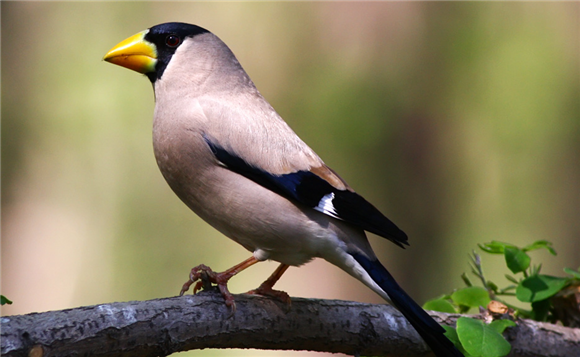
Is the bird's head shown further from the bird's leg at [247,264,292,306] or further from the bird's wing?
the bird's leg at [247,264,292,306]

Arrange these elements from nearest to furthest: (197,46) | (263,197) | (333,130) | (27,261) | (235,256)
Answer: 1. (263,197)
2. (197,46)
3. (333,130)
4. (27,261)
5. (235,256)

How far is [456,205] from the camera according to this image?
25.3ft

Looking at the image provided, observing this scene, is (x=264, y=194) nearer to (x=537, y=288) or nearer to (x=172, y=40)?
(x=172, y=40)

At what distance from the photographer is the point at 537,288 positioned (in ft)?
10.7

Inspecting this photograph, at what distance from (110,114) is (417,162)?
4125 mm

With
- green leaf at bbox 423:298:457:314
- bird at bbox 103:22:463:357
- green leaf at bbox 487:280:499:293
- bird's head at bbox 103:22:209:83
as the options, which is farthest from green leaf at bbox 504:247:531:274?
bird's head at bbox 103:22:209:83

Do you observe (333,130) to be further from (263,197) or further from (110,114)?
(263,197)

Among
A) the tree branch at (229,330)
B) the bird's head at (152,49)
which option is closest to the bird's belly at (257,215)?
the tree branch at (229,330)

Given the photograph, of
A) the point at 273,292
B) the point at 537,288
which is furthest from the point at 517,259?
the point at 273,292

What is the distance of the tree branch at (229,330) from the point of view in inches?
85.2

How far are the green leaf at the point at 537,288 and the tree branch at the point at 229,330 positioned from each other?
15 cm

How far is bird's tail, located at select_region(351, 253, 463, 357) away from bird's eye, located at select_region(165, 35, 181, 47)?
178 cm

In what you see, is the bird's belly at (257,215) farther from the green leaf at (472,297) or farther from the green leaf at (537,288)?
the green leaf at (537,288)

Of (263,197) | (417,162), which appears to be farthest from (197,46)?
(417,162)
